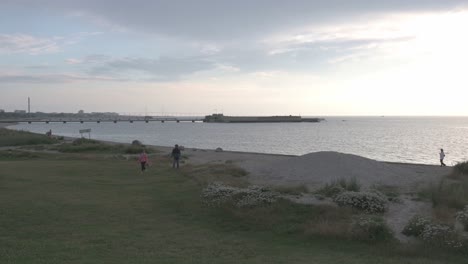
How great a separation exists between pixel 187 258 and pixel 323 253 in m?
2.62

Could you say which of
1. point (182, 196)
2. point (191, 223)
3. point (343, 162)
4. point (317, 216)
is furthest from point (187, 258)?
point (343, 162)

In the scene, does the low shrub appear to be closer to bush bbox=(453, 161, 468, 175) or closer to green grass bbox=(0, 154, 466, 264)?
green grass bbox=(0, 154, 466, 264)

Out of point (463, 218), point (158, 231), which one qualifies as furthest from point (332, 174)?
point (158, 231)

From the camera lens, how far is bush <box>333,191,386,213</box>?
13109 millimetres

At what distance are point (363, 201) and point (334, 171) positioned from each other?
7264mm

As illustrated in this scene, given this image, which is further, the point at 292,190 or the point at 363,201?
the point at 292,190

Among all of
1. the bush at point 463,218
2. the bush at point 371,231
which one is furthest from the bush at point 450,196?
the bush at point 371,231

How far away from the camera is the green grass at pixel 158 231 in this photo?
8.84m

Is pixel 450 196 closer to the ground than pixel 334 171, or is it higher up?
closer to the ground

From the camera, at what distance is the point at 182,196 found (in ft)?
52.3

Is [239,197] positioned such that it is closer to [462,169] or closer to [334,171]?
[334,171]

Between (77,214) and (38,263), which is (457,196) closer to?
(77,214)

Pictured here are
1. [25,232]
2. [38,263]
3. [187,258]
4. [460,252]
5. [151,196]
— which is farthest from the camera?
[151,196]

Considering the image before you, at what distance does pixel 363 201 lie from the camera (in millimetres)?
13273
